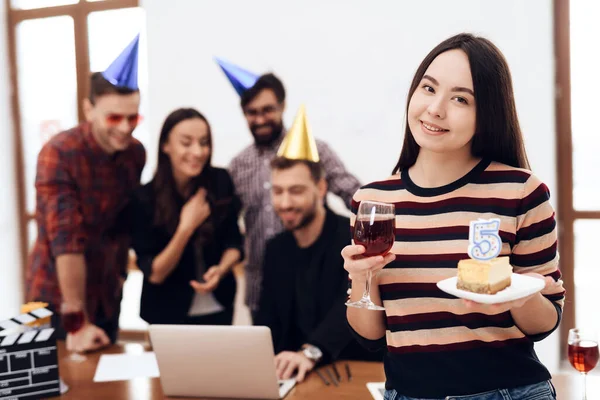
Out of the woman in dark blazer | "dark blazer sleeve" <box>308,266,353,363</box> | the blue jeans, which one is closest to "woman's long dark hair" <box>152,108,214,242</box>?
the woman in dark blazer

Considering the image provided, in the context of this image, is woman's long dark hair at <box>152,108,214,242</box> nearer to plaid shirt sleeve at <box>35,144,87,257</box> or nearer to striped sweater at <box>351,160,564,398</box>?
plaid shirt sleeve at <box>35,144,87,257</box>

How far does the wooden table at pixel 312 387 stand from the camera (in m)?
1.64

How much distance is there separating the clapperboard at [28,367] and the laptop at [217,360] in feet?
1.13

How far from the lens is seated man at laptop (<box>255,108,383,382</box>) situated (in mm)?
2490

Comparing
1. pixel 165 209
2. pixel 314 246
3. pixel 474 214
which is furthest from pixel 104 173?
pixel 474 214

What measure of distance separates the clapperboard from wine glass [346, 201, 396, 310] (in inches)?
38.4

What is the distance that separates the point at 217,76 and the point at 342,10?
69 centimetres

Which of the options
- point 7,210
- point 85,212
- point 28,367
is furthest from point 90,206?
point 28,367

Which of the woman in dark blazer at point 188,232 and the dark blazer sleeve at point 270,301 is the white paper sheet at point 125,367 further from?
the woman in dark blazer at point 188,232

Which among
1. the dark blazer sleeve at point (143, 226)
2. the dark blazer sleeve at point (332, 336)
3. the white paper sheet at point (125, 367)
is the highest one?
the dark blazer sleeve at point (143, 226)

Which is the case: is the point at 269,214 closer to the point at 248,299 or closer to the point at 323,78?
the point at 248,299

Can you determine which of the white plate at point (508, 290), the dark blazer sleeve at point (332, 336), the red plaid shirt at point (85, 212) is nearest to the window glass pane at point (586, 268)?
the dark blazer sleeve at point (332, 336)

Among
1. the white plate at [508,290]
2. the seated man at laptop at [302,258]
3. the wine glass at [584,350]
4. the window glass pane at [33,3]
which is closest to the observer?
the white plate at [508,290]

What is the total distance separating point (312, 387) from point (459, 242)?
72cm
